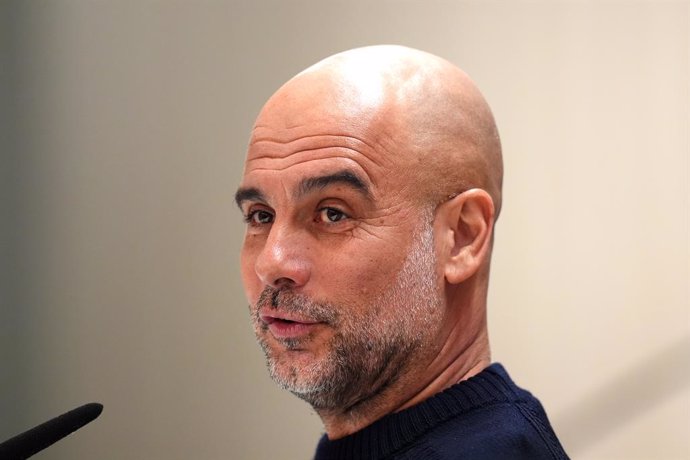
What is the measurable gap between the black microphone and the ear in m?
0.63

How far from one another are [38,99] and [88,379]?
75 cm

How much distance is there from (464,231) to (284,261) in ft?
1.09

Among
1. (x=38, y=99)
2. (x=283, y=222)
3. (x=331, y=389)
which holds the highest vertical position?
(x=38, y=99)

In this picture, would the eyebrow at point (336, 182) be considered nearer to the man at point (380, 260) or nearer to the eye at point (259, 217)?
the man at point (380, 260)

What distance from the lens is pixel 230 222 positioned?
8.18 ft

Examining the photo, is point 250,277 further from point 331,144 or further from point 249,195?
point 331,144

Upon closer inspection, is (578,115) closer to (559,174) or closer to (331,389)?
(559,174)

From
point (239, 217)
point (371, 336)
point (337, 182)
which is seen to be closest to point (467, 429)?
point (371, 336)

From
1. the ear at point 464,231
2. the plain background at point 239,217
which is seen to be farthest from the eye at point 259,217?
the plain background at point 239,217

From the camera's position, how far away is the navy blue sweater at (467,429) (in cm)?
139

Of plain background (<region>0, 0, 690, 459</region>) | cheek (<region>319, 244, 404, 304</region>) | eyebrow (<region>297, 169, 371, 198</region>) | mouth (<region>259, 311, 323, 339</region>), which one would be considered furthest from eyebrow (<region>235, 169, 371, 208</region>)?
plain background (<region>0, 0, 690, 459</region>)

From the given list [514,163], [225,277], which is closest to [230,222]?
[225,277]

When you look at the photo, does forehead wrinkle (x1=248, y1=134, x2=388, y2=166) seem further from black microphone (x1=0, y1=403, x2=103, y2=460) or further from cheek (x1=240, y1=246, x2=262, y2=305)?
black microphone (x1=0, y1=403, x2=103, y2=460)

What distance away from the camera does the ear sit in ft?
4.92
